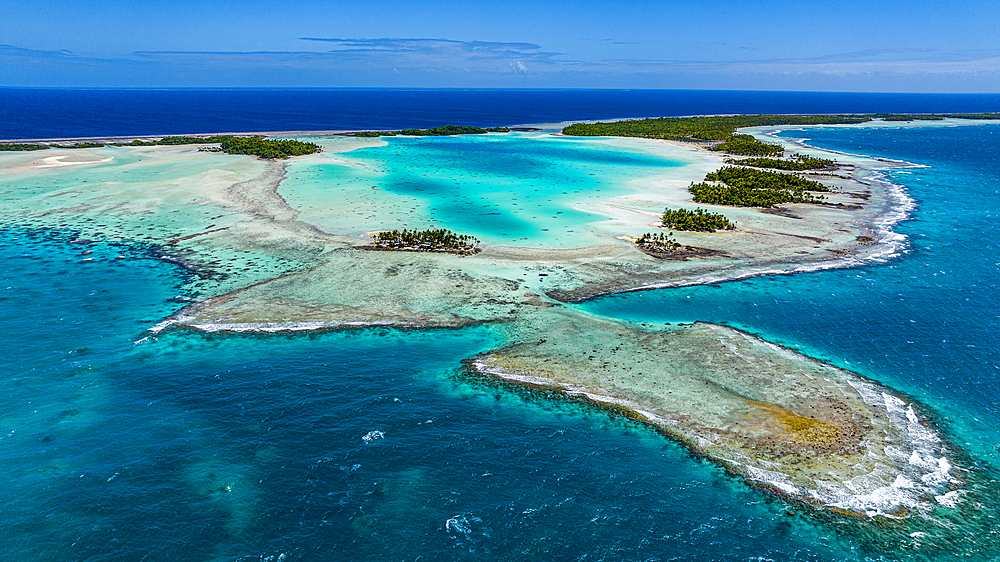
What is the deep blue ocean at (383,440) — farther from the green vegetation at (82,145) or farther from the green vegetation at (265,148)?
the green vegetation at (82,145)

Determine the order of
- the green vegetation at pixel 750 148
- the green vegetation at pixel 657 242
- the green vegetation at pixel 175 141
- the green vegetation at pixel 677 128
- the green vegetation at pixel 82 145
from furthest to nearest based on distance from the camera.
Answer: the green vegetation at pixel 677 128 → the green vegetation at pixel 175 141 → the green vegetation at pixel 82 145 → the green vegetation at pixel 750 148 → the green vegetation at pixel 657 242

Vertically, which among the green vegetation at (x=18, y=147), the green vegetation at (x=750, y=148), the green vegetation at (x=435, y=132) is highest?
the green vegetation at (x=435, y=132)

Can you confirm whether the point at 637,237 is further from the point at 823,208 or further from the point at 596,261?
the point at 823,208

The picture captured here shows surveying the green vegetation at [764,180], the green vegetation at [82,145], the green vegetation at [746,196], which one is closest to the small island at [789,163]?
the green vegetation at [764,180]

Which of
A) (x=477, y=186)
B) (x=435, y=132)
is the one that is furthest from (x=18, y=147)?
(x=477, y=186)

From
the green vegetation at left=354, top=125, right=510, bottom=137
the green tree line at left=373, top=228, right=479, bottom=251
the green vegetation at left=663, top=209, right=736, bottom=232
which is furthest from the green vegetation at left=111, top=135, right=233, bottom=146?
the green vegetation at left=663, top=209, right=736, bottom=232

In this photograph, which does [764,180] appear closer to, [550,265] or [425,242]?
[550,265]
